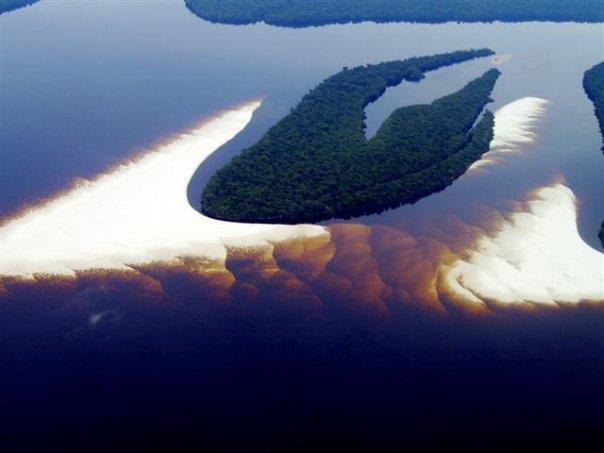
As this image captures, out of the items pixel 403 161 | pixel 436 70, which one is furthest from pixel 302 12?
pixel 403 161

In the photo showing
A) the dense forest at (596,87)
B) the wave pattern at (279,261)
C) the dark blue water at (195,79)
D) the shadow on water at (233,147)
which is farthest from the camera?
the dense forest at (596,87)

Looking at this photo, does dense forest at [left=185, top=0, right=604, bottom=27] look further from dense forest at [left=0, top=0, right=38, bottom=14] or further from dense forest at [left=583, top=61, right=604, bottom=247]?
dense forest at [left=0, top=0, right=38, bottom=14]

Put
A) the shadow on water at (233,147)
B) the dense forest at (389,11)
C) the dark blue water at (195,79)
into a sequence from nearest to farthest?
the shadow on water at (233,147) → the dark blue water at (195,79) → the dense forest at (389,11)

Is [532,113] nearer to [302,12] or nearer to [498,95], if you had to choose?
[498,95]

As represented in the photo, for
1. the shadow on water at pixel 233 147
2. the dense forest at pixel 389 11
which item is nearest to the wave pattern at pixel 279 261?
the shadow on water at pixel 233 147

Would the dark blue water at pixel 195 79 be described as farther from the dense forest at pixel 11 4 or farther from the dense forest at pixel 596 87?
the dense forest at pixel 11 4

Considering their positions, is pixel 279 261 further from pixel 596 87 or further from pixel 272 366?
pixel 596 87

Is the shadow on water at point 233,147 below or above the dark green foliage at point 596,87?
above
